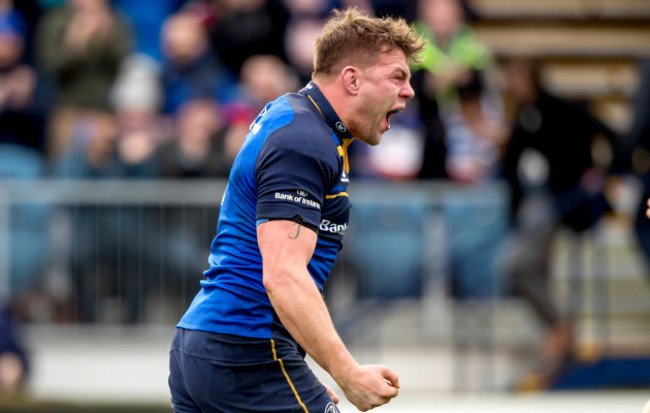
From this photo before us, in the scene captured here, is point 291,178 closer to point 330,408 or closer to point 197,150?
point 330,408

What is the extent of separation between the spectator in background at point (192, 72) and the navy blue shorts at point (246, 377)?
6.44 metres

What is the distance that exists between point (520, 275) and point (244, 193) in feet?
17.9

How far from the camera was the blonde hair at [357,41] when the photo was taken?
426cm

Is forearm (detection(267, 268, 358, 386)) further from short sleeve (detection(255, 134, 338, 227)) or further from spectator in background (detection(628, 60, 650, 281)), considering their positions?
spectator in background (detection(628, 60, 650, 281))

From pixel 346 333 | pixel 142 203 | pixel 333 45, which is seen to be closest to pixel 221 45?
pixel 142 203

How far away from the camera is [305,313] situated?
12.6 ft

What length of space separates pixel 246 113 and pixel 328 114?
541 centimetres

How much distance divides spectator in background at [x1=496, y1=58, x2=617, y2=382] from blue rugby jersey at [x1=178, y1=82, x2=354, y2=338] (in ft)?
17.0

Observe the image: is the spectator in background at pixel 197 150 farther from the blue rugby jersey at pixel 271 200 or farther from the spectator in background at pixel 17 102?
the blue rugby jersey at pixel 271 200

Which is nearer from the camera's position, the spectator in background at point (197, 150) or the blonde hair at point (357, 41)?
the blonde hair at point (357, 41)

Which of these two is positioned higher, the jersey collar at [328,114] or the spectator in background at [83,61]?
the spectator in background at [83,61]

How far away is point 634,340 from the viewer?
32.1ft

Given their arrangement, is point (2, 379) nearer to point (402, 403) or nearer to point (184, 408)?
point (402, 403)

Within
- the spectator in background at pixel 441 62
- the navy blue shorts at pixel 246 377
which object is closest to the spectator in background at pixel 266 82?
the spectator in background at pixel 441 62
